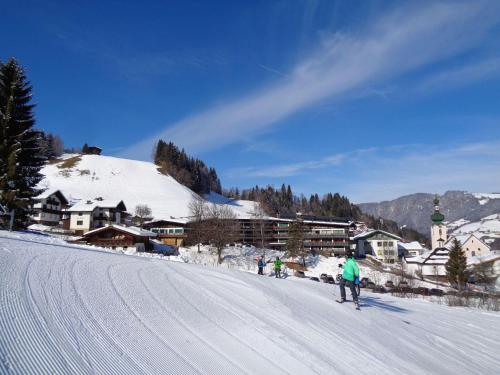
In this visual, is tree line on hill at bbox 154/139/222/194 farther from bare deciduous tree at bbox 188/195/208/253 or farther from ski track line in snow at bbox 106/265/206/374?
ski track line in snow at bbox 106/265/206/374

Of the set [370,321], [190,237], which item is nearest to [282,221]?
[190,237]

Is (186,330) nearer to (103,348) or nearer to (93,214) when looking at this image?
(103,348)

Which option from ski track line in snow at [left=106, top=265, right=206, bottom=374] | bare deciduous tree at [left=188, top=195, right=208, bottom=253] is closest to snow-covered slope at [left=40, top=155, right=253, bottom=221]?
bare deciduous tree at [left=188, top=195, right=208, bottom=253]

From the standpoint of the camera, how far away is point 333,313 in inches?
496

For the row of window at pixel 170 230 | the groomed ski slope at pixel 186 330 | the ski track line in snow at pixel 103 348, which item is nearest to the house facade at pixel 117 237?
the row of window at pixel 170 230

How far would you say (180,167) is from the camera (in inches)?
6304

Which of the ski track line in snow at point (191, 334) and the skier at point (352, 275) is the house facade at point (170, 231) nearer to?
the skier at point (352, 275)

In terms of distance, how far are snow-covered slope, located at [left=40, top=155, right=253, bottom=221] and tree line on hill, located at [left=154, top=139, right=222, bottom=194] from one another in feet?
22.1

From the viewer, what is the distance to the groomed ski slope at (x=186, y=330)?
5.82 meters

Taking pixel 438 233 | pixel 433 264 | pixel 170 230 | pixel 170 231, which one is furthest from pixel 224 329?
pixel 438 233

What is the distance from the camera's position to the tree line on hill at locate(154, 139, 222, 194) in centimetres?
15238

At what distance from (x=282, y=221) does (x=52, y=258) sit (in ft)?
251

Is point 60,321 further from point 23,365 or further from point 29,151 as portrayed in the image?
point 29,151

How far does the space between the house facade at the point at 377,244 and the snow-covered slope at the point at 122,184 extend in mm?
27218
